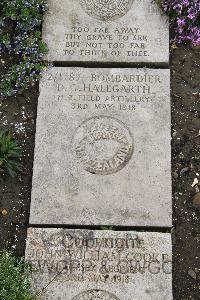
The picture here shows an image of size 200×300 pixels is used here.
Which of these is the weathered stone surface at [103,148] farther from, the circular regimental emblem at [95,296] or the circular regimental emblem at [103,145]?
the circular regimental emblem at [95,296]

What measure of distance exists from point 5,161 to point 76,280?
1.24 meters

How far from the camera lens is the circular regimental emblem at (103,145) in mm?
Result: 4941

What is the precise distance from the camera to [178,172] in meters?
5.16

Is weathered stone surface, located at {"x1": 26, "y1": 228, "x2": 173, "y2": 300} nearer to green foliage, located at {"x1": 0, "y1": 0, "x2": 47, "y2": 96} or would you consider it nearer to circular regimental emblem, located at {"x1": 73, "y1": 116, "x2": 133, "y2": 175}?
circular regimental emblem, located at {"x1": 73, "y1": 116, "x2": 133, "y2": 175}

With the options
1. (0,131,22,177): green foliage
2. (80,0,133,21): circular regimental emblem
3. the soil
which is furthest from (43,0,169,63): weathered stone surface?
(0,131,22,177): green foliage

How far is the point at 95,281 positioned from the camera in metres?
4.58

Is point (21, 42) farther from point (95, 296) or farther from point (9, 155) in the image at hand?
point (95, 296)

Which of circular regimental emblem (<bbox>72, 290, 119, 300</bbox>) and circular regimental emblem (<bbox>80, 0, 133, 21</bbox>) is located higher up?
circular regimental emblem (<bbox>80, 0, 133, 21</bbox>)

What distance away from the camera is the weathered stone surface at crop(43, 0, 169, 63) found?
5359mm

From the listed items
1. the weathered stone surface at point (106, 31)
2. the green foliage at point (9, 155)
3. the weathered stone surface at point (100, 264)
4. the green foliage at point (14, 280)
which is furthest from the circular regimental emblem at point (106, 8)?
the green foliage at point (14, 280)

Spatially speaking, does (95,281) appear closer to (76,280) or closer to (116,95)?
(76,280)

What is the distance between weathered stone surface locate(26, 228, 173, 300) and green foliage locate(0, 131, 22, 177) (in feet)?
2.09

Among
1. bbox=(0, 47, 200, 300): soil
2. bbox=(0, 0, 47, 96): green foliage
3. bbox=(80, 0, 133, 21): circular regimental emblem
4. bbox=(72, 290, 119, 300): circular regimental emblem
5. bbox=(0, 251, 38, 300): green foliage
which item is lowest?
bbox=(72, 290, 119, 300): circular regimental emblem

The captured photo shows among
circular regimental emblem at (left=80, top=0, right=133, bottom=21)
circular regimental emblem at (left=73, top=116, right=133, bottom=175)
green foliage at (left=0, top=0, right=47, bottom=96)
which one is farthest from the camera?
circular regimental emblem at (left=80, top=0, right=133, bottom=21)
